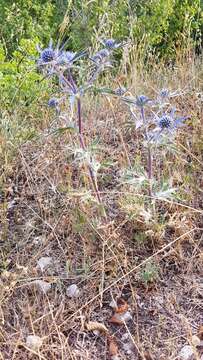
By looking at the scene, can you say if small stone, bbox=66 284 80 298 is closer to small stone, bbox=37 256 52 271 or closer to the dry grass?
the dry grass

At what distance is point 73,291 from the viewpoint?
2105 millimetres

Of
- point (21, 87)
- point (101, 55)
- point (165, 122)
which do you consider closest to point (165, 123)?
point (165, 122)

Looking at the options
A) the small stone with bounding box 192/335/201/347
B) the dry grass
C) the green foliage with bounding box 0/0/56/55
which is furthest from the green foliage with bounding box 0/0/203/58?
the small stone with bounding box 192/335/201/347

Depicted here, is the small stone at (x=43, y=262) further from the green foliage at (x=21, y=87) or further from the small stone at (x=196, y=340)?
the green foliage at (x=21, y=87)

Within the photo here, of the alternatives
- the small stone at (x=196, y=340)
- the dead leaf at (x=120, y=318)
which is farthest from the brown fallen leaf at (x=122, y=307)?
the small stone at (x=196, y=340)

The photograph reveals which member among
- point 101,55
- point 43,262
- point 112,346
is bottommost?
point 112,346

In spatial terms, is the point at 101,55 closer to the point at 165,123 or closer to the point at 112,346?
the point at 165,123

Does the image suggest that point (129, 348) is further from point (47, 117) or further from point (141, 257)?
point (47, 117)

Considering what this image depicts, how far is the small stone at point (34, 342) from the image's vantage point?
188cm

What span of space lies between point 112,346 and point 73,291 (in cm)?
27

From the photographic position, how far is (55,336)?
195 centimetres

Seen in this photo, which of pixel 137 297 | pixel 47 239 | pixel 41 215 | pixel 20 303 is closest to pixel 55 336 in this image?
pixel 20 303

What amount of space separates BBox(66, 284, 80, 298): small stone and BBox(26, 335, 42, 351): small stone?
233mm

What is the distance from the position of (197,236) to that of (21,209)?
0.79 m
